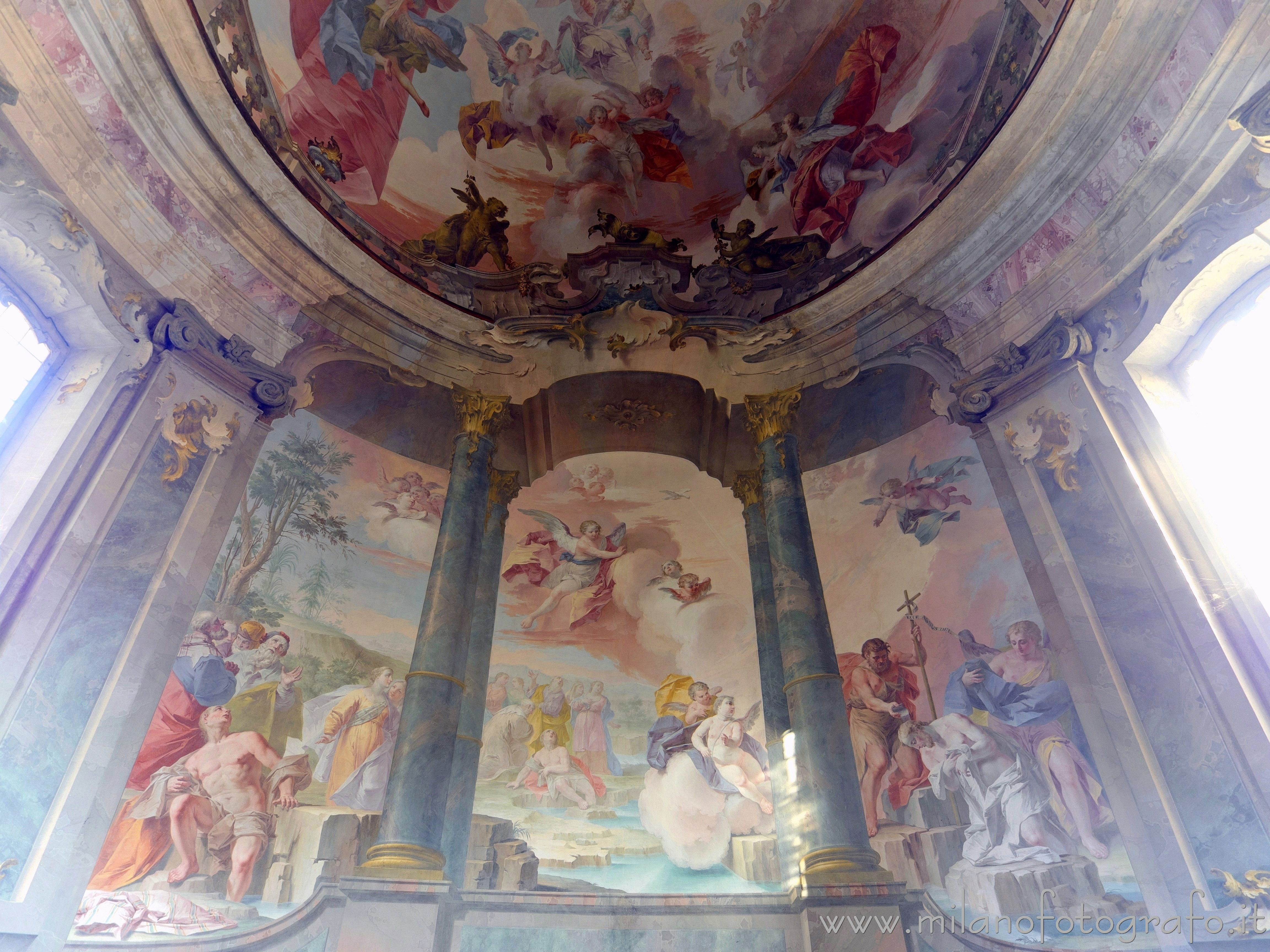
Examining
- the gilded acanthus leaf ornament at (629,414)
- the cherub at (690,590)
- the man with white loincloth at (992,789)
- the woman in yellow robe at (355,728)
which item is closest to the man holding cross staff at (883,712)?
the man with white loincloth at (992,789)

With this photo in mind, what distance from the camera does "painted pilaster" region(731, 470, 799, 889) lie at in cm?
823

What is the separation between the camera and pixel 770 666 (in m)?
9.52

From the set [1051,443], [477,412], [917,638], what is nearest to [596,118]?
[477,412]

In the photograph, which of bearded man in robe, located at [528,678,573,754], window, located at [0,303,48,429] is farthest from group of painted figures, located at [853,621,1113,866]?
window, located at [0,303,48,429]

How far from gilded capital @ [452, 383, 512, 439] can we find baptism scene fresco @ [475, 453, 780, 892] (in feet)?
3.37

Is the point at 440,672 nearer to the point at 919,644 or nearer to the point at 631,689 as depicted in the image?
the point at 631,689

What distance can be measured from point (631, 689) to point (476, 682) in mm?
1809

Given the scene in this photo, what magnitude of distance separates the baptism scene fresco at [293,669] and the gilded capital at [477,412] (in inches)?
29.3

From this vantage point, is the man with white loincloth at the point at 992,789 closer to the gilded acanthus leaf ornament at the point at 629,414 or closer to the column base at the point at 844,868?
the column base at the point at 844,868

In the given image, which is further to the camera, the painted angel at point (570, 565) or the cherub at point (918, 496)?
the painted angel at point (570, 565)

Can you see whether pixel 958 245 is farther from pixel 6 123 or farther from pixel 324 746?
pixel 6 123

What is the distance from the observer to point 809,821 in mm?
8070

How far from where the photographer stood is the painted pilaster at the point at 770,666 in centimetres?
823

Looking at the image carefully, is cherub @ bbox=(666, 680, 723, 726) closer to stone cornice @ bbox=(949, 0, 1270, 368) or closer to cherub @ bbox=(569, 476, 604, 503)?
cherub @ bbox=(569, 476, 604, 503)
